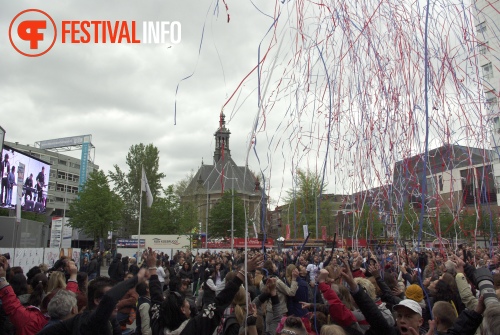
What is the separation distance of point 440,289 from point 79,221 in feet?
129

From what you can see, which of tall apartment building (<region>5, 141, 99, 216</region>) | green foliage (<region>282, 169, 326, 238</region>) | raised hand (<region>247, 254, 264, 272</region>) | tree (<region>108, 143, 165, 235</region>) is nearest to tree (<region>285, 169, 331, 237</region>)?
green foliage (<region>282, 169, 326, 238</region>)

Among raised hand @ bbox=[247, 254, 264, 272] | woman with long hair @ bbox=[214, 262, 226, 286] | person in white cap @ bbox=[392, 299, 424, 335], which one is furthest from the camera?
woman with long hair @ bbox=[214, 262, 226, 286]

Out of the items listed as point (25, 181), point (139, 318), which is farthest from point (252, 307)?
point (25, 181)

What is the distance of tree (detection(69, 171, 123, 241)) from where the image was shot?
3856 cm

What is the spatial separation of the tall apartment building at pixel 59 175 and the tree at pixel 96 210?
32412 mm

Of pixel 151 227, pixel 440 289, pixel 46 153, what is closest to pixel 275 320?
pixel 440 289

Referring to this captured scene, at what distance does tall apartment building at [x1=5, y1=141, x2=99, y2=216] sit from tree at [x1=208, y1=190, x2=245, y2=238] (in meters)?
27.9

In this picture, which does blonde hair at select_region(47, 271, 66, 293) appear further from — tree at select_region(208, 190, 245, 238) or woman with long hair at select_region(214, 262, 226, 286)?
tree at select_region(208, 190, 245, 238)

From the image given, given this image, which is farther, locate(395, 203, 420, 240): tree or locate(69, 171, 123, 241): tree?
locate(69, 171, 123, 241): tree

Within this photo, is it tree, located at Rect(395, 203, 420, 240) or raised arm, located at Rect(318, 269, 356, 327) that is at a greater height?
tree, located at Rect(395, 203, 420, 240)

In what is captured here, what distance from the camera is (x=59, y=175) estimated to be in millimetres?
78562

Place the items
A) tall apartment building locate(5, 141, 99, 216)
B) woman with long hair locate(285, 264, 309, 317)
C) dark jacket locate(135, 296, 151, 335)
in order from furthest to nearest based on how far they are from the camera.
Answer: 1. tall apartment building locate(5, 141, 99, 216)
2. woman with long hair locate(285, 264, 309, 317)
3. dark jacket locate(135, 296, 151, 335)

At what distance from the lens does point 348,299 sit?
15.6 ft

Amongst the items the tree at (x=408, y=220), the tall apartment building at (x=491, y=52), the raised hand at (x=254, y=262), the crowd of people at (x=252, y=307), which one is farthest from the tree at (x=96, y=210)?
the raised hand at (x=254, y=262)
